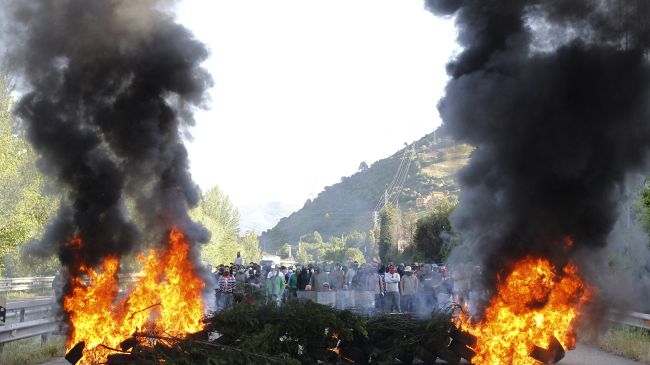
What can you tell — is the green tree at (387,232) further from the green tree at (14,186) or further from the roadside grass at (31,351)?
the roadside grass at (31,351)

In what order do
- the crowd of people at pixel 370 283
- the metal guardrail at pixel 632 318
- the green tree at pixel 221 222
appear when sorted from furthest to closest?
the green tree at pixel 221 222 < the crowd of people at pixel 370 283 < the metal guardrail at pixel 632 318

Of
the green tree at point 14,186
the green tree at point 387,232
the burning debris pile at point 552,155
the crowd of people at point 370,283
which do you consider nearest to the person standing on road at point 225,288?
the crowd of people at point 370,283

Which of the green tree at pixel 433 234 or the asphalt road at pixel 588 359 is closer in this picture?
the asphalt road at pixel 588 359

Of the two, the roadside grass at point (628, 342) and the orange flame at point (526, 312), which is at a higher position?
the orange flame at point (526, 312)

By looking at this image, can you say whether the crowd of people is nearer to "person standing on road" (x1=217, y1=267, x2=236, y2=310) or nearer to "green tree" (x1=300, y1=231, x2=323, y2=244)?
"person standing on road" (x1=217, y1=267, x2=236, y2=310)

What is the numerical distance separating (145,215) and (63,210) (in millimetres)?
1582

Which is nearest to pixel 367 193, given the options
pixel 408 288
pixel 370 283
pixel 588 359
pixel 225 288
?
pixel 370 283

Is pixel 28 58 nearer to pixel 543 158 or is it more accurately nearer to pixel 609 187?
pixel 543 158

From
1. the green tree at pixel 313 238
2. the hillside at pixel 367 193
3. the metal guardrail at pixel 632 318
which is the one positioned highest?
the hillside at pixel 367 193

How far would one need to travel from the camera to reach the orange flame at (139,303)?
11.3 meters

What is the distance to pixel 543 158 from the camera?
11344mm

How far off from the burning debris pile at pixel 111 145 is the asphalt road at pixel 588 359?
242 cm

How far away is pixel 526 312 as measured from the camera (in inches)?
424

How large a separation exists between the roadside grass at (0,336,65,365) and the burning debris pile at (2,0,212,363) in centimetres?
201
